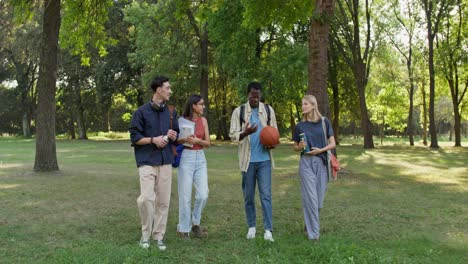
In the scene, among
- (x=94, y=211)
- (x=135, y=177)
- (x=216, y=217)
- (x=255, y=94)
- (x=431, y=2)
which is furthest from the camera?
A: (x=431, y=2)

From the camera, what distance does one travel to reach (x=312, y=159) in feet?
21.8

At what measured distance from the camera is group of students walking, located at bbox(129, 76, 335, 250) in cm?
616

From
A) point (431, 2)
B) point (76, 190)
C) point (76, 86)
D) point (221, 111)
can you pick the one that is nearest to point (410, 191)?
point (76, 190)

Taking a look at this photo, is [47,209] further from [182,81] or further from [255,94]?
[182,81]

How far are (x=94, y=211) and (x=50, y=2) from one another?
8.46 meters

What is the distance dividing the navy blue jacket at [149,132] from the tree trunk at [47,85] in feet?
31.6

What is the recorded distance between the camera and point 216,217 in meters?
8.29

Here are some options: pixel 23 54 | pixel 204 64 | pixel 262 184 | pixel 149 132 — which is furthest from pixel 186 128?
pixel 23 54

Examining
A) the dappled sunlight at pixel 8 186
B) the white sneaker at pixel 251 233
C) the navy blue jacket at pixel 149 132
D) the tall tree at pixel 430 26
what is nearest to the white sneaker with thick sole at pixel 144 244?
the navy blue jacket at pixel 149 132

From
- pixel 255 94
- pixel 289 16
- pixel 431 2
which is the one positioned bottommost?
pixel 255 94

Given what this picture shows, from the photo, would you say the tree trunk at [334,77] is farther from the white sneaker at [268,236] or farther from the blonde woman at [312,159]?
the white sneaker at [268,236]

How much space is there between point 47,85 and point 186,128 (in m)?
9.69

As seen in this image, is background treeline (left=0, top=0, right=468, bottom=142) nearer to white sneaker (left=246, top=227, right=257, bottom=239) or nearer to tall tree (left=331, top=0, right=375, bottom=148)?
tall tree (left=331, top=0, right=375, bottom=148)

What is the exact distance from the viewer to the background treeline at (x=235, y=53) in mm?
16766
